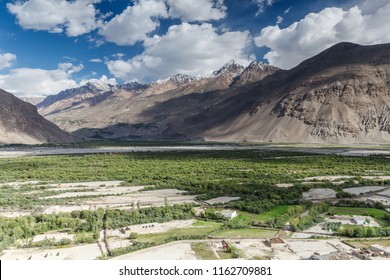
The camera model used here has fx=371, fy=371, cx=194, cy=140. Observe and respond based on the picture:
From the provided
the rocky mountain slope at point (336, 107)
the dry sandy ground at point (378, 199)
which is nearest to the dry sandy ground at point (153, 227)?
the dry sandy ground at point (378, 199)

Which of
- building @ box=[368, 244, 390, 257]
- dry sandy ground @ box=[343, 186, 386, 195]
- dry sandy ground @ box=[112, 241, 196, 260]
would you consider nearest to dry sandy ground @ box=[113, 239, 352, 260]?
dry sandy ground @ box=[112, 241, 196, 260]

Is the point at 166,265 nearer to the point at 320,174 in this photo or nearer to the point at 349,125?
the point at 320,174

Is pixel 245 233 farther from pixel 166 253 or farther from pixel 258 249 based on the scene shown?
pixel 166 253

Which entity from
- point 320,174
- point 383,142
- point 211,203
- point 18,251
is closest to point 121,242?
point 18,251

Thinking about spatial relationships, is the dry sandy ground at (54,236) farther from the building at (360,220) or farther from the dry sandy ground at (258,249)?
the building at (360,220)

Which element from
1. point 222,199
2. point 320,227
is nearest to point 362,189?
point 222,199
